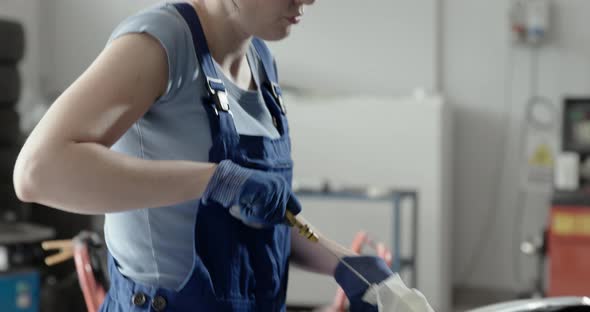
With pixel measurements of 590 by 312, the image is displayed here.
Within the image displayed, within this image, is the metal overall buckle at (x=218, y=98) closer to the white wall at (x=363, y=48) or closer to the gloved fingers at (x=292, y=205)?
the gloved fingers at (x=292, y=205)

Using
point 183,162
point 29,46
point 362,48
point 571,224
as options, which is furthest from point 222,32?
point 29,46

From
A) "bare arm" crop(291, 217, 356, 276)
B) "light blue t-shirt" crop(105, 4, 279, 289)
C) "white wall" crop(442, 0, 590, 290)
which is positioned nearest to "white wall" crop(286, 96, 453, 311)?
"white wall" crop(442, 0, 590, 290)

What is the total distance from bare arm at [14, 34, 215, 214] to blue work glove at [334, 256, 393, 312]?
35 centimetres

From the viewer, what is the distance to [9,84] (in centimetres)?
366

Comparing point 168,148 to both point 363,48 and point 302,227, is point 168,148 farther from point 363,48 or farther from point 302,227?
point 363,48

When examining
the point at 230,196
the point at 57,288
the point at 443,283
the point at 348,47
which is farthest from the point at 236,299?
the point at 348,47

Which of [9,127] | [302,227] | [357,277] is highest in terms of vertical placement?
[302,227]

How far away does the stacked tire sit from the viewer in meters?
3.63

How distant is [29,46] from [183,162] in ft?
14.3

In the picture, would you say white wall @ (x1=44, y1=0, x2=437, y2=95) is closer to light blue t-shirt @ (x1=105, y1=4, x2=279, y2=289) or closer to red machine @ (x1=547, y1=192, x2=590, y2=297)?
red machine @ (x1=547, y1=192, x2=590, y2=297)

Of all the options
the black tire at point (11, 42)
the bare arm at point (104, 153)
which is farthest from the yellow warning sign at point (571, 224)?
the bare arm at point (104, 153)

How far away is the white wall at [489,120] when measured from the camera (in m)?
4.46

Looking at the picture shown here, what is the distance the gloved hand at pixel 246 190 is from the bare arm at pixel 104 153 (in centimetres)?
2

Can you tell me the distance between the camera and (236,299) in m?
1.16
